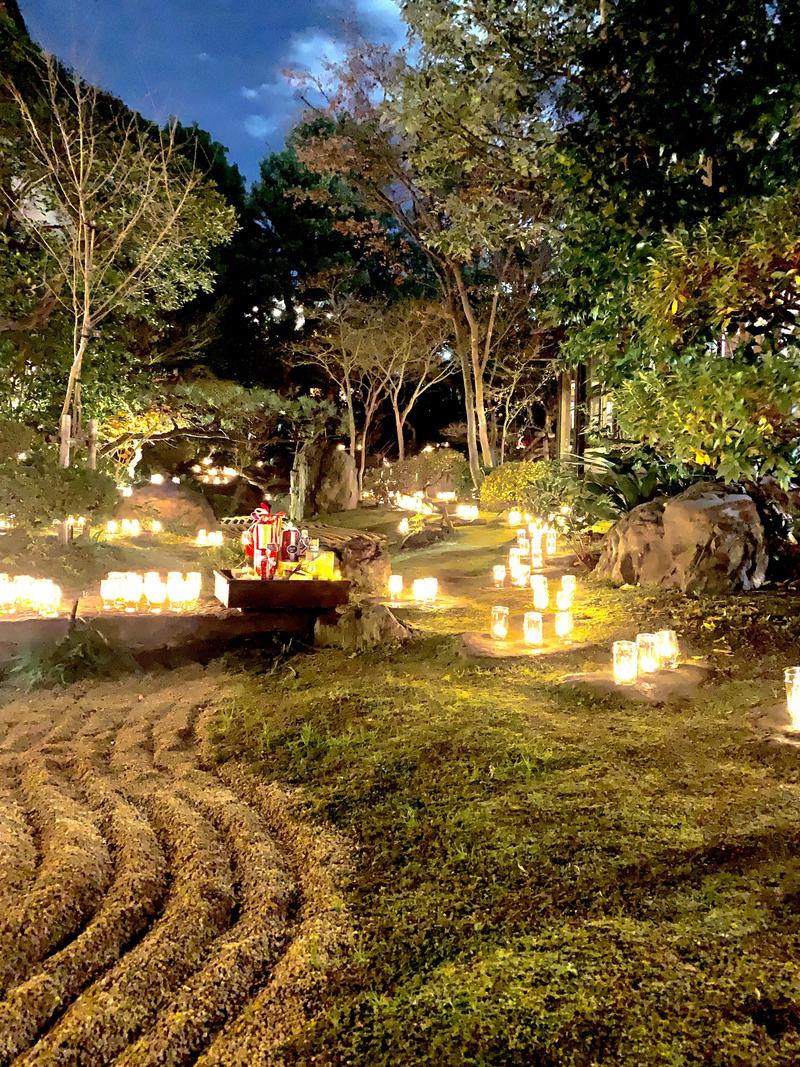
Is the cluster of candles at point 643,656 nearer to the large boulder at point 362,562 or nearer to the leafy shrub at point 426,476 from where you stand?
the large boulder at point 362,562

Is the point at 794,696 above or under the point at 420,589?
under

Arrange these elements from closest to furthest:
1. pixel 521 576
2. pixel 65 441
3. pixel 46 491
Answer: pixel 521 576
pixel 46 491
pixel 65 441

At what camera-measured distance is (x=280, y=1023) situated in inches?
81.8

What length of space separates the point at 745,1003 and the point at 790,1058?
195mm

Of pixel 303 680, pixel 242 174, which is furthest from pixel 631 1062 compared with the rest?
pixel 242 174

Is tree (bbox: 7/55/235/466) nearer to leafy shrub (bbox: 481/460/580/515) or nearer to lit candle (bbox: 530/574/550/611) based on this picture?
lit candle (bbox: 530/574/550/611)

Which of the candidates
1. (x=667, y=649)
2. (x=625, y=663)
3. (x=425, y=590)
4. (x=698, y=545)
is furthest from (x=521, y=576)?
(x=625, y=663)

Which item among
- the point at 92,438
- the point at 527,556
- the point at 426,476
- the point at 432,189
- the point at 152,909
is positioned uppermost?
the point at 432,189

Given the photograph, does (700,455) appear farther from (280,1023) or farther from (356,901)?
(280,1023)

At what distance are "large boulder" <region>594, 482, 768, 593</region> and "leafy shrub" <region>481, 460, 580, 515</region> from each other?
247 centimetres

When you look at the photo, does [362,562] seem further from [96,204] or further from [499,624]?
[96,204]

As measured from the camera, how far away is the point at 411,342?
22031 millimetres

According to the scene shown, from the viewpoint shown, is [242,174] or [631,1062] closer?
[631,1062]

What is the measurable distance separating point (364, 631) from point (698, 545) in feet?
11.8
